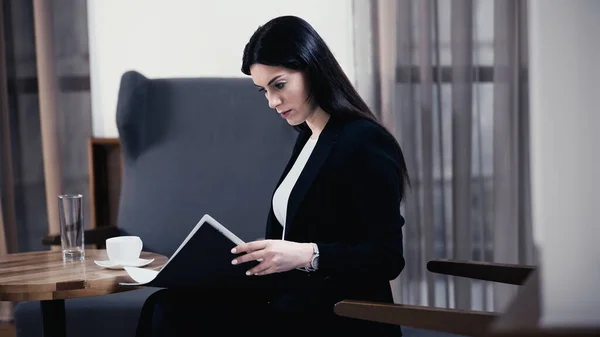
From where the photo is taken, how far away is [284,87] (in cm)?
158

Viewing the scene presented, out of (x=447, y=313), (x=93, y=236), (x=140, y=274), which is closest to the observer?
(x=447, y=313)

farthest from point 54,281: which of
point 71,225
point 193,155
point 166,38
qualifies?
point 166,38

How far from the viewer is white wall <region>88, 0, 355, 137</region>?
9.23 ft

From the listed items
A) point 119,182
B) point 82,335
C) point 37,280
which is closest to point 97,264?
point 37,280

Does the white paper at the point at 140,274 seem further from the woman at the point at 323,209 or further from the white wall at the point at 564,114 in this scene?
the white wall at the point at 564,114

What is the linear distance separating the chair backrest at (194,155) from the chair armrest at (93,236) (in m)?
0.06

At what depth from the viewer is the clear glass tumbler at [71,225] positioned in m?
1.74

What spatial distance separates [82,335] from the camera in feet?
6.86

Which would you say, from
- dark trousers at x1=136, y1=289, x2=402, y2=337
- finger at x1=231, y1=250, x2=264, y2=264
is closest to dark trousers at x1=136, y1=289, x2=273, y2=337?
dark trousers at x1=136, y1=289, x2=402, y2=337

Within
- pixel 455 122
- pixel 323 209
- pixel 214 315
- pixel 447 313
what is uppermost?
pixel 455 122

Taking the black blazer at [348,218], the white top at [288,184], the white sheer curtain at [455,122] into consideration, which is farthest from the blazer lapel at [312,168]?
the white sheer curtain at [455,122]

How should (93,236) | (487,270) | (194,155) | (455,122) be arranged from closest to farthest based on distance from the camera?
(487,270) < (93,236) < (194,155) < (455,122)

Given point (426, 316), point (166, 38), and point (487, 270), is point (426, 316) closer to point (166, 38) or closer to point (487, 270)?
point (487, 270)

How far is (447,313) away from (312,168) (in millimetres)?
533
